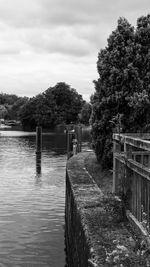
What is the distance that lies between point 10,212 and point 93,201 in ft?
25.6

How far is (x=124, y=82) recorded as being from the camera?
44.9 ft

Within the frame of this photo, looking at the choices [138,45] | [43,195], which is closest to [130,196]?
[138,45]

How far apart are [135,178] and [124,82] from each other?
7.59m

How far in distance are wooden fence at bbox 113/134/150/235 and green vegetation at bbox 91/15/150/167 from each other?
5.30m

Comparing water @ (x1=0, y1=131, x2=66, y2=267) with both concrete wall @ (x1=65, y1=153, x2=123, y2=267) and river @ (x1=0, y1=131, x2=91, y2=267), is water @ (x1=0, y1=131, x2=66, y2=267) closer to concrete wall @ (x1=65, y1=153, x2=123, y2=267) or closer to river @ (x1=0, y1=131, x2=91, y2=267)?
river @ (x1=0, y1=131, x2=91, y2=267)

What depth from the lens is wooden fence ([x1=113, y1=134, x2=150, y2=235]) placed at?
5.72 metres

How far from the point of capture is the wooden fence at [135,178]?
18.8ft

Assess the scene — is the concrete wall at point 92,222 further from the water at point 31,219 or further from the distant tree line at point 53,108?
the distant tree line at point 53,108

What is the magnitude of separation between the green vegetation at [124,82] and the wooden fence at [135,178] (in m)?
→ 5.30

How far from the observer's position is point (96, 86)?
1523 cm

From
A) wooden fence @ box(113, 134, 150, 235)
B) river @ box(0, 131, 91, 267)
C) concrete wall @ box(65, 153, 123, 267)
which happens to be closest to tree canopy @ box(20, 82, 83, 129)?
river @ box(0, 131, 91, 267)

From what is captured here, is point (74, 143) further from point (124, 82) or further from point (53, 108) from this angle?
point (53, 108)

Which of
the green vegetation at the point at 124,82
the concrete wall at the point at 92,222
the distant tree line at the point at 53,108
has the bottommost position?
the concrete wall at the point at 92,222

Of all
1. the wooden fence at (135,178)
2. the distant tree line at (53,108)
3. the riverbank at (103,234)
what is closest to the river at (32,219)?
the riverbank at (103,234)
